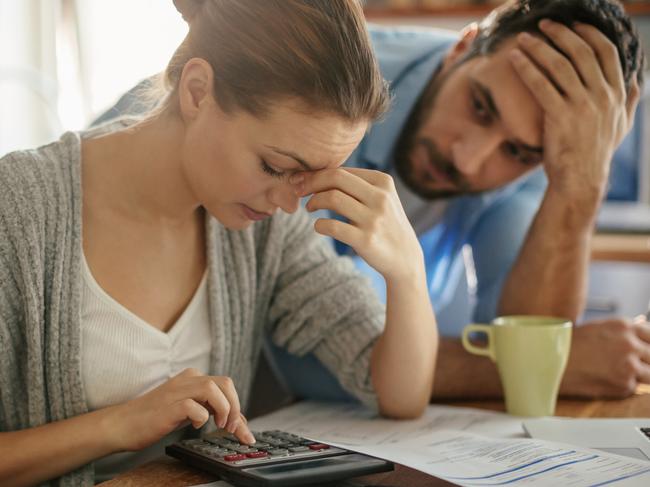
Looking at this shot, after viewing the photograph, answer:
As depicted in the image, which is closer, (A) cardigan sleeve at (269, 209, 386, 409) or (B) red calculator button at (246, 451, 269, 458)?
(B) red calculator button at (246, 451, 269, 458)

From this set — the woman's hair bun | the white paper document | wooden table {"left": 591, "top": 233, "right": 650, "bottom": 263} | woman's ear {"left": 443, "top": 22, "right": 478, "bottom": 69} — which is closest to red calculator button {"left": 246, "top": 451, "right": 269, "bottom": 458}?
the white paper document

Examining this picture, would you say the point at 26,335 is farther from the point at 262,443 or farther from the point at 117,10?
the point at 117,10

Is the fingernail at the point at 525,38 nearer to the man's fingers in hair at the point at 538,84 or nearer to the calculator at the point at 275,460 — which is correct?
the man's fingers in hair at the point at 538,84

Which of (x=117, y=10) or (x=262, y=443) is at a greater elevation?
(x=117, y=10)

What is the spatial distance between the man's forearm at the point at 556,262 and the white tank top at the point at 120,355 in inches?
24.2

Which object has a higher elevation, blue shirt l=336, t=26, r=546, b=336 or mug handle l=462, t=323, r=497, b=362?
blue shirt l=336, t=26, r=546, b=336

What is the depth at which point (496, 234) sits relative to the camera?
1.61m

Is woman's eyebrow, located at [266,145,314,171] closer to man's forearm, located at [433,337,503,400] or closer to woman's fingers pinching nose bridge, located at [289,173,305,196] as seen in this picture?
woman's fingers pinching nose bridge, located at [289,173,305,196]

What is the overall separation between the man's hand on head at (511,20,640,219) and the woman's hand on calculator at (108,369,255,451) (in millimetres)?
724

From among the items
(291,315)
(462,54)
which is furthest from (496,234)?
(291,315)

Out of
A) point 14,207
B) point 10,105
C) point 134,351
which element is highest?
point 10,105

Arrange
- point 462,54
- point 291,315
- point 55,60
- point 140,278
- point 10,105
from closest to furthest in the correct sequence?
1. point 140,278
2. point 291,315
3. point 462,54
4. point 10,105
5. point 55,60

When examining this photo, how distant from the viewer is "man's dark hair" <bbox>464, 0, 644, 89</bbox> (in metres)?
1.27

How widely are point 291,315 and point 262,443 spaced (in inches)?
13.6
